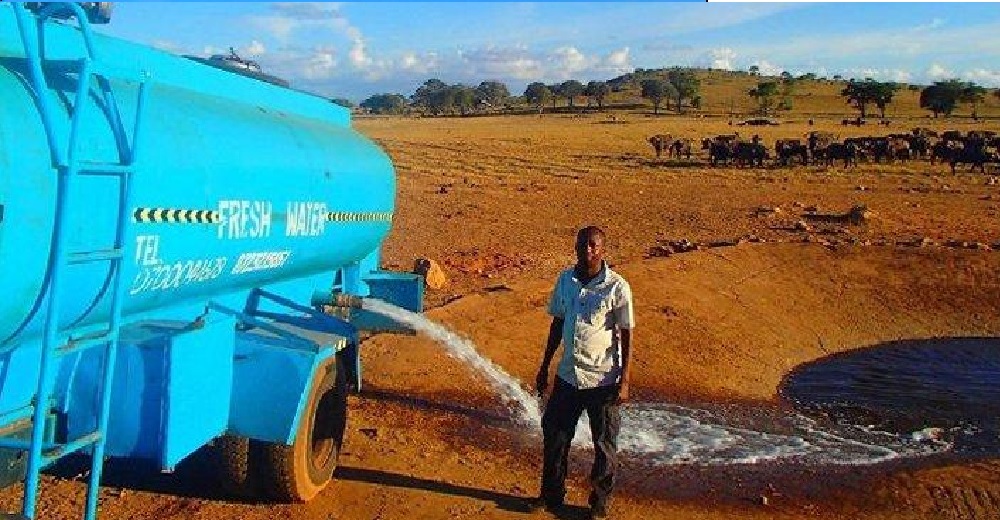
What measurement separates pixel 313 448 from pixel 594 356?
2.01 metres

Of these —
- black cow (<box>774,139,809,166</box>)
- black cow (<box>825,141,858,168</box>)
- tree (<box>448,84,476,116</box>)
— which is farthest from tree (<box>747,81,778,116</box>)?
black cow (<box>825,141,858,168</box>)

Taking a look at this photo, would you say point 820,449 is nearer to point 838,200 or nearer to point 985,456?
point 985,456

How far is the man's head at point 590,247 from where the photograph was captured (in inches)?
218

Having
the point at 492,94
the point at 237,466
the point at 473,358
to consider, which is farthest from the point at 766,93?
the point at 237,466

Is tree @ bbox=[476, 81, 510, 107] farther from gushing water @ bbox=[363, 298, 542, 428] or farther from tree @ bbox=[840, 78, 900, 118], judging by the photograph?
gushing water @ bbox=[363, 298, 542, 428]

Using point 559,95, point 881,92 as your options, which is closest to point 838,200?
point 881,92

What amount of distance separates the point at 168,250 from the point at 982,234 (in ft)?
56.5

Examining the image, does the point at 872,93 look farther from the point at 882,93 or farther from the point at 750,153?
the point at 750,153

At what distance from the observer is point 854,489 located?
22.9 feet

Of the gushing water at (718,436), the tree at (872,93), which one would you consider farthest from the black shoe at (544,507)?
the tree at (872,93)

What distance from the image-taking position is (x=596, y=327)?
5641 millimetres

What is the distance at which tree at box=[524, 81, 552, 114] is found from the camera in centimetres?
8838

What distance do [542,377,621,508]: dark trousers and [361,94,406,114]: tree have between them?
11124 cm

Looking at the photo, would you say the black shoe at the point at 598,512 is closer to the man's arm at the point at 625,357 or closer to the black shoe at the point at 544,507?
the black shoe at the point at 544,507
